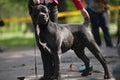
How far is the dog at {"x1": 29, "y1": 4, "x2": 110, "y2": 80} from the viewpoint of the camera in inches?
352

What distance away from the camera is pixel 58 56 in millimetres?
9055

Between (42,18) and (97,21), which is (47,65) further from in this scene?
(97,21)

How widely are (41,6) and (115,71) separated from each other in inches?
87.3

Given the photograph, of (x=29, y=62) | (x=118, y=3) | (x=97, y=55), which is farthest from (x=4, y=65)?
(x=118, y=3)

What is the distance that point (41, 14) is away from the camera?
884 cm

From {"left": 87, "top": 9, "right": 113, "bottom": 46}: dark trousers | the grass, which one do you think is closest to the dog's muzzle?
{"left": 87, "top": 9, "right": 113, "bottom": 46}: dark trousers

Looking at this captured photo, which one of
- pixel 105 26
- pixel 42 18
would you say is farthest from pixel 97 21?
pixel 42 18

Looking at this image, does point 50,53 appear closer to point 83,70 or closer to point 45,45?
point 45,45

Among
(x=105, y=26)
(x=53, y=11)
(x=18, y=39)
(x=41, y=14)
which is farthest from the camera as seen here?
(x=18, y=39)

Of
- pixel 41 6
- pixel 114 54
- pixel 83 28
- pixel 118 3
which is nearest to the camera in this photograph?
pixel 41 6

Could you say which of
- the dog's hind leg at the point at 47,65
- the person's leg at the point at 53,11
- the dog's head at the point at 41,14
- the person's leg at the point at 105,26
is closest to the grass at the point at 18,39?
the person's leg at the point at 105,26

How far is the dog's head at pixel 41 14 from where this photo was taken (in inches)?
348

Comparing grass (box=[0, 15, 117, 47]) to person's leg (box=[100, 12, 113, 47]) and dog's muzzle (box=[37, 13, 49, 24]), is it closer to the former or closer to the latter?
person's leg (box=[100, 12, 113, 47])

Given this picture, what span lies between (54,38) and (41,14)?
1.60 feet
